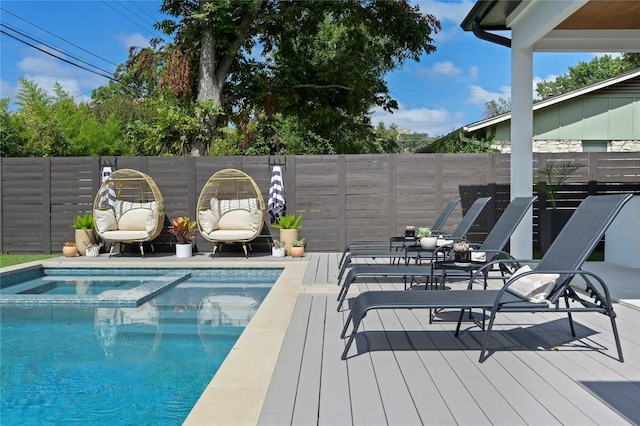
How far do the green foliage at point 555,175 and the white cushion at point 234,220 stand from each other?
533 cm

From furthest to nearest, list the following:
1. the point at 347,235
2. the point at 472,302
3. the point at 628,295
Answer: the point at 347,235 < the point at 628,295 < the point at 472,302

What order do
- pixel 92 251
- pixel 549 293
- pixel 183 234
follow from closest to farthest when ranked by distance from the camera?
pixel 549 293 < pixel 183 234 < pixel 92 251

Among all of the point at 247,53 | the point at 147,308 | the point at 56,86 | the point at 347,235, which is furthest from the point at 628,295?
the point at 56,86

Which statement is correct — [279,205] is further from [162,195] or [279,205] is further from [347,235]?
[162,195]

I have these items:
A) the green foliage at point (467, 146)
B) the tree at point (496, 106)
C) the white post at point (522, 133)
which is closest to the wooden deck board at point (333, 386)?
the white post at point (522, 133)

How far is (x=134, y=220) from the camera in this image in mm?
10367

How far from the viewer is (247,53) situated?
539 inches

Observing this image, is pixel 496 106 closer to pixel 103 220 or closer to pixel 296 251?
pixel 296 251

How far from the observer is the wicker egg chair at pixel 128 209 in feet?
32.3

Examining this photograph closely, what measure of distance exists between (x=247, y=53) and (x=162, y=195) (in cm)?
492

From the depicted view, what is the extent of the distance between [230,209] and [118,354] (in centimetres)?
602

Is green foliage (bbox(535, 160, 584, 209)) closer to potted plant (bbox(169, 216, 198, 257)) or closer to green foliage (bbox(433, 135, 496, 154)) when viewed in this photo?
green foliage (bbox(433, 135, 496, 154))

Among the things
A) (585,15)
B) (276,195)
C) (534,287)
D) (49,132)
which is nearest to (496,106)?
(49,132)

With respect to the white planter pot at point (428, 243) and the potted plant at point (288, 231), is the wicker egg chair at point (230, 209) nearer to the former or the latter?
the potted plant at point (288, 231)
